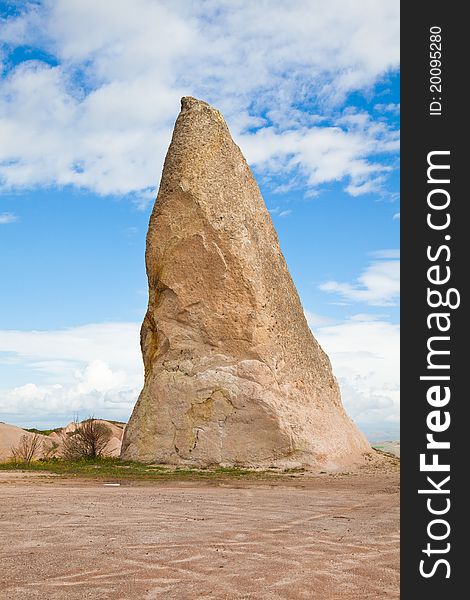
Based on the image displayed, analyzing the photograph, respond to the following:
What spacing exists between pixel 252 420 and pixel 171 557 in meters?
11.0

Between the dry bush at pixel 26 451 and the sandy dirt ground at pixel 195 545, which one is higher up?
the dry bush at pixel 26 451

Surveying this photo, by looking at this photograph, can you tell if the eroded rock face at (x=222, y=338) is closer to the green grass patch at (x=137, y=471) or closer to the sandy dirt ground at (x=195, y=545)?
the green grass patch at (x=137, y=471)

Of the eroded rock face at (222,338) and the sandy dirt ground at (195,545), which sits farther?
the eroded rock face at (222,338)

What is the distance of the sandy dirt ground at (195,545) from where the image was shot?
5543mm

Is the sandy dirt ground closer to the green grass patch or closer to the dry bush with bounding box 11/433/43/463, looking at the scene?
the green grass patch

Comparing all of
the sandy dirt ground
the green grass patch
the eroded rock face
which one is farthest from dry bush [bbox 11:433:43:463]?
the sandy dirt ground

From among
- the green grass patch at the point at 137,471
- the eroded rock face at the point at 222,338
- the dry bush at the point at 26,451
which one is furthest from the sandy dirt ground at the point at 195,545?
the dry bush at the point at 26,451

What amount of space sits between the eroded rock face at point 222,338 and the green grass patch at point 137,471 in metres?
0.54

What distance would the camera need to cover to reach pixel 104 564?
623 cm

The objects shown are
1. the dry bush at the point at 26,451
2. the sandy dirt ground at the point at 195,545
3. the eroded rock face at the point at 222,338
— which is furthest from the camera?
the dry bush at the point at 26,451

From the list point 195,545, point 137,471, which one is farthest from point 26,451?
point 195,545

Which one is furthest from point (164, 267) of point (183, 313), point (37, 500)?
point (37, 500)

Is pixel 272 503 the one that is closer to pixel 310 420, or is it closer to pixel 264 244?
pixel 310 420

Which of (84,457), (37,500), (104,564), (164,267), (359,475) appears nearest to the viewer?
(104,564)
